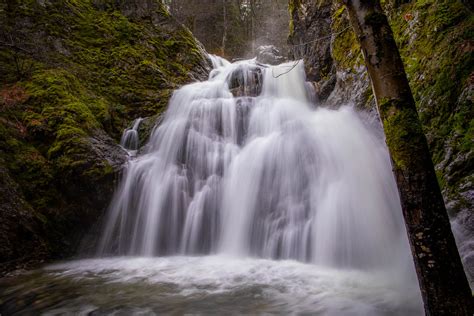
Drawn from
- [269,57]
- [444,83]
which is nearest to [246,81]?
[444,83]

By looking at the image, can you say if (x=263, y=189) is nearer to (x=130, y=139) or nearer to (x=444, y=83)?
(x=444, y=83)

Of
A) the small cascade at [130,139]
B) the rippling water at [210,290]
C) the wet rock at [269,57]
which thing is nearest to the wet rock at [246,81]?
the small cascade at [130,139]

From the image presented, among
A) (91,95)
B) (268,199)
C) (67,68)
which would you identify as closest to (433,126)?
(268,199)

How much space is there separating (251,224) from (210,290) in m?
2.17

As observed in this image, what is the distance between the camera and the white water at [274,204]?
4.09 m

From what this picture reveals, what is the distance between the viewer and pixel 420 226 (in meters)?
1.82

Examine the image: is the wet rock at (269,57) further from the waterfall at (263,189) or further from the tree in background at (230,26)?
the waterfall at (263,189)

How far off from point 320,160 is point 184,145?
371 cm

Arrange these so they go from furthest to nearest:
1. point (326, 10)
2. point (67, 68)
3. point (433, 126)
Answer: point (326, 10) → point (67, 68) → point (433, 126)

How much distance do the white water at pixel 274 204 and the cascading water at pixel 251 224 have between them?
0.07 ft

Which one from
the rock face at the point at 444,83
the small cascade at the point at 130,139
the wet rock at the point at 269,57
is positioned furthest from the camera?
the wet rock at the point at 269,57

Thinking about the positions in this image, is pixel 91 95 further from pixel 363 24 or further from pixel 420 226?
pixel 420 226

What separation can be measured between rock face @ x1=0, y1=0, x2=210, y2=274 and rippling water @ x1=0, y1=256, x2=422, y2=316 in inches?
52.2

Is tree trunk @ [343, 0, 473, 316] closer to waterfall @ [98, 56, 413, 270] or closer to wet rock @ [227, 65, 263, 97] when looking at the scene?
waterfall @ [98, 56, 413, 270]
